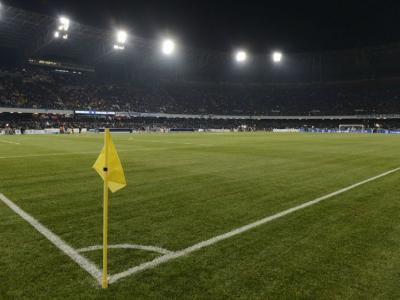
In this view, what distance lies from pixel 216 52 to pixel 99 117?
32434 millimetres

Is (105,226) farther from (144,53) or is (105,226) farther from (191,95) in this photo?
(191,95)

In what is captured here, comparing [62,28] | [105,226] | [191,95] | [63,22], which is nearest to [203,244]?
[105,226]

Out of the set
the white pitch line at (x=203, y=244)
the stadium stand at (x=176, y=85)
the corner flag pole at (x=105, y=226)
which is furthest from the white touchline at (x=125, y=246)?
the stadium stand at (x=176, y=85)

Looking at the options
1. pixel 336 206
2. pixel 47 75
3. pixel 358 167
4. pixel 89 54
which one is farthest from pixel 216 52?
pixel 336 206

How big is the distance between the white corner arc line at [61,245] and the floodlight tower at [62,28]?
46745 millimetres

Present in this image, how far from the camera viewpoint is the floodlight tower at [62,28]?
46.9 meters

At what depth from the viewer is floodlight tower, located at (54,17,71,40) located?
154 feet

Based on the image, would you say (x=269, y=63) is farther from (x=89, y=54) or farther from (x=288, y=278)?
(x=288, y=278)

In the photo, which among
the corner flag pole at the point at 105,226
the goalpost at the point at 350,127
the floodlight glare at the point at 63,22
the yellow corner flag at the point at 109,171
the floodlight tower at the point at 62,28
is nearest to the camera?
the corner flag pole at the point at 105,226


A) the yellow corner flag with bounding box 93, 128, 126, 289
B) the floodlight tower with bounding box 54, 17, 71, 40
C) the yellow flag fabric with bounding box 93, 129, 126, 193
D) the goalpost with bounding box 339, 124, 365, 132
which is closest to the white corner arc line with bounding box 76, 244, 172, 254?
the yellow corner flag with bounding box 93, 128, 126, 289

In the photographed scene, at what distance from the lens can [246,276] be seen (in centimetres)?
376

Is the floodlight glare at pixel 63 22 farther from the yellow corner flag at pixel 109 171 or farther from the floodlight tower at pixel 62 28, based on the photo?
the yellow corner flag at pixel 109 171

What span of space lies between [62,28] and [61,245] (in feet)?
170

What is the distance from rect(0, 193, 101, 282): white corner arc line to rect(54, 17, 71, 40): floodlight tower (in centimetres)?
4675
